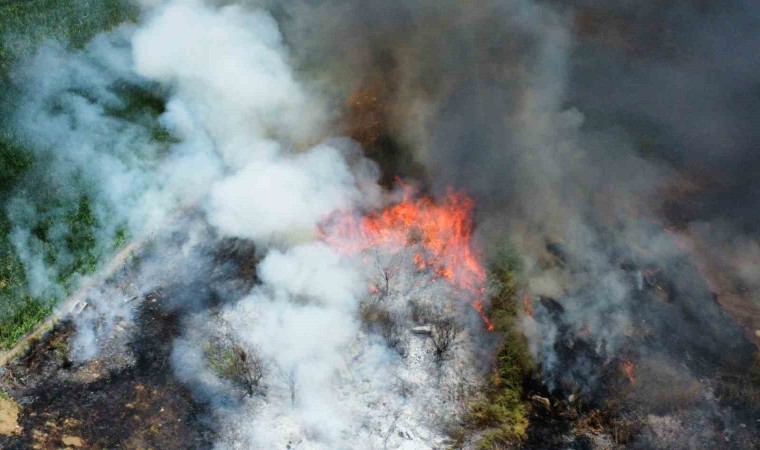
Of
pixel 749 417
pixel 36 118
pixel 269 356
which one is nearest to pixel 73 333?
pixel 269 356

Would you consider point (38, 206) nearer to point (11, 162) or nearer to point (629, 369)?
point (11, 162)

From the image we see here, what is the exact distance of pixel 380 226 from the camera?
11445 millimetres

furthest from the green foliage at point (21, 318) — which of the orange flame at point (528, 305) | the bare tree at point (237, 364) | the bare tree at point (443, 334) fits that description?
the orange flame at point (528, 305)

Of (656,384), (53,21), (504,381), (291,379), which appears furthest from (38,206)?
(656,384)

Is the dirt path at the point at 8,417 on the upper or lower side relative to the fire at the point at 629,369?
lower

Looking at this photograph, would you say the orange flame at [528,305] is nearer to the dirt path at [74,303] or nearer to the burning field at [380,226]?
the burning field at [380,226]

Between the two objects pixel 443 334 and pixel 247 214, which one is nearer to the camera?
pixel 443 334

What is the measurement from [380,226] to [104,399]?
5818mm

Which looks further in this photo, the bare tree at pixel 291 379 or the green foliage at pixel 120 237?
the green foliage at pixel 120 237

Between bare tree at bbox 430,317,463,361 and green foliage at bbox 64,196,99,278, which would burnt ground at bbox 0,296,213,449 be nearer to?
green foliage at bbox 64,196,99,278

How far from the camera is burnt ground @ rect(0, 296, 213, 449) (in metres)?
8.17

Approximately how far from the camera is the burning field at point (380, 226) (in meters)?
8.58

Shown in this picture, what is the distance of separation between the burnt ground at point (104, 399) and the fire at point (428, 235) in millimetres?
3780

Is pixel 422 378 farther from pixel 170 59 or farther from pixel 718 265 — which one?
pixel 170 59
